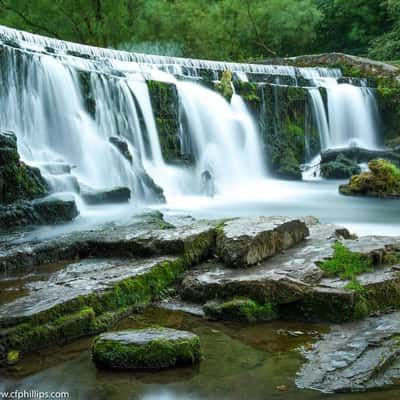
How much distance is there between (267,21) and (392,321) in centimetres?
3035

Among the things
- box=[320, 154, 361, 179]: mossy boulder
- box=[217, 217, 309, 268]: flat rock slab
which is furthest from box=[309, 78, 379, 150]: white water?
box=[217, 217, 309, 268]: flat rock slab

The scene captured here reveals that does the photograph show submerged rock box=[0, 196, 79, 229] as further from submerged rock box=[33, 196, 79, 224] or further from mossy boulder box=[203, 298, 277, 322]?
mossy boulder box=[203, 298, 277, 322]

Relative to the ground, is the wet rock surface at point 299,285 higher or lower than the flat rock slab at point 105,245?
lower

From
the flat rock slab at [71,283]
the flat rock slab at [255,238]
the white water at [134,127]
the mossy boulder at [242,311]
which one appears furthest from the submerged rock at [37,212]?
the mossy boulder at [242,311]

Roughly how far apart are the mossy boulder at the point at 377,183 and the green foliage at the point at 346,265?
335 inches

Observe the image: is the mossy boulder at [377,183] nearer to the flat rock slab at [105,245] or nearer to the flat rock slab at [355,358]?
the flat rock slab at [105,245]

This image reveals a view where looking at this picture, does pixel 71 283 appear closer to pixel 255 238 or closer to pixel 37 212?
pixel 255 238

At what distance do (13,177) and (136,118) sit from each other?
6467mm

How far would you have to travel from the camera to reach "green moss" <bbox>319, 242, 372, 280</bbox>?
556 cm

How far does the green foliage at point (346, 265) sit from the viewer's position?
556 centimetres

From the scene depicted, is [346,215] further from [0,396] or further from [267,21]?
[267,21]

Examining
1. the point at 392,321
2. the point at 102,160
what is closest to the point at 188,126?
the point at 102,160

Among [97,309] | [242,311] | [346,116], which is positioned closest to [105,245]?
[97,309]

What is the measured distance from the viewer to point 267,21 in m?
32.9
